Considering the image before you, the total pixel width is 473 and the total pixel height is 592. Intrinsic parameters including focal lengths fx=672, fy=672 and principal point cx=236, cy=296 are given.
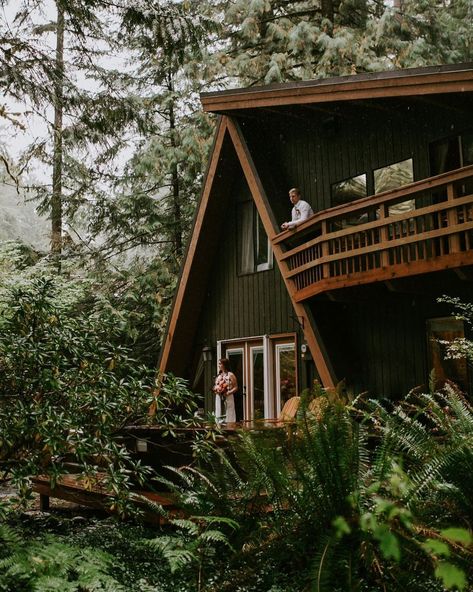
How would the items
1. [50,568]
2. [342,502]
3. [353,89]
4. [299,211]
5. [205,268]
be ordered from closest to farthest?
[342,502] → [50,568] → [353,89] → [299,211] → [205,268]

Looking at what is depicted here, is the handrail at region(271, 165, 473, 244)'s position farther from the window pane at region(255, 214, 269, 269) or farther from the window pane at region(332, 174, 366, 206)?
the window pane at region(255, 214, 269, 269)

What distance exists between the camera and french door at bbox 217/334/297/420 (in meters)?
14.1

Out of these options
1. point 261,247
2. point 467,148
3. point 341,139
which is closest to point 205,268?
point 261,247

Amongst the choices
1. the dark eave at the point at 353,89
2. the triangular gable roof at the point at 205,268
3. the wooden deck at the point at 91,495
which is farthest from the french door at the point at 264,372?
the wooden deck at the point at 91,495


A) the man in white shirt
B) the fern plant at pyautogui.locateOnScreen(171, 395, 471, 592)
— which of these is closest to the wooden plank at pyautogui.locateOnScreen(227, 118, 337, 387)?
the man in white shirt

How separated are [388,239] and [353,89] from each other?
8.97ft

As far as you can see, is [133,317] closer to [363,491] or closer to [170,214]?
[170,214]

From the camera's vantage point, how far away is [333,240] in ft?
36.9

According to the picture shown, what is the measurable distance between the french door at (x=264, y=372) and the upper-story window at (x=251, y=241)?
171cm

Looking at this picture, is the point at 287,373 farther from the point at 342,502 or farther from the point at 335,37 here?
the point at 335,37

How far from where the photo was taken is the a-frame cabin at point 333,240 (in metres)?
10.3

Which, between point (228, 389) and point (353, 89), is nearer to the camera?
point (353, 89)

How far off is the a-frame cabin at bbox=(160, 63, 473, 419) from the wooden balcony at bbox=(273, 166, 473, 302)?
3 centimetres

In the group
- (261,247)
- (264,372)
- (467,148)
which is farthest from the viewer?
(261,247)
